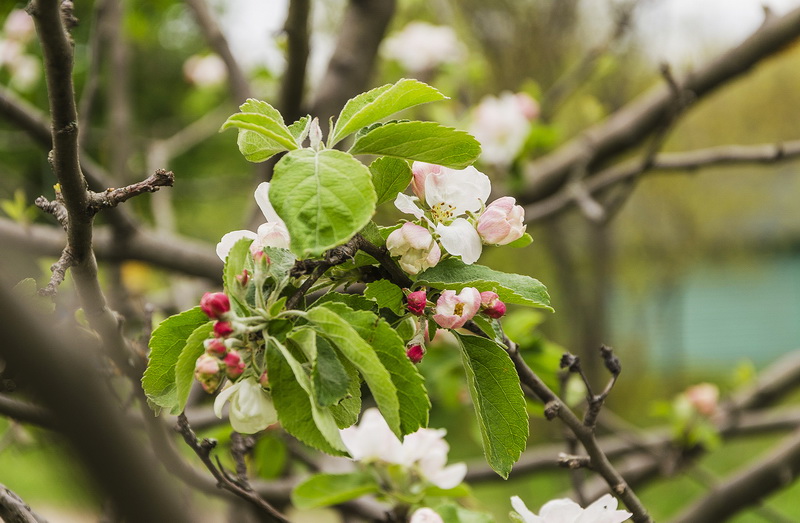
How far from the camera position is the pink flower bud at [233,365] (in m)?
0.41

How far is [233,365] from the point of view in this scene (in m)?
0.41

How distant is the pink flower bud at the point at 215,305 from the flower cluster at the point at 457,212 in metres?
0.12

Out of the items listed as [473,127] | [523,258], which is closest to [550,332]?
[523,258]

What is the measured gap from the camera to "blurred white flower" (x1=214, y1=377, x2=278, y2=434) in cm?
44

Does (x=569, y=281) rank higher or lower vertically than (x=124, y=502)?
higher

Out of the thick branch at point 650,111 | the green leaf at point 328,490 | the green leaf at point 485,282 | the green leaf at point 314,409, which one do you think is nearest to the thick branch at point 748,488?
the thick branch at point 650,111

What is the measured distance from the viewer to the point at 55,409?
0.22 metres

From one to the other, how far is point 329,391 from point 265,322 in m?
0.06

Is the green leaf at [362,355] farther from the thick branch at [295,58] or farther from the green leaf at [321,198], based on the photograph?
the thick branch at [295,58]

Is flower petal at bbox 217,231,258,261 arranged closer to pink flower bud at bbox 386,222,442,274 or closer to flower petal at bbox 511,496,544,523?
pink flower bud at bbox 386,222,442,274

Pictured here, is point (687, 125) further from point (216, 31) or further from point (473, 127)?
point (216, 31)

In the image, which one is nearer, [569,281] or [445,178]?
[445,178]

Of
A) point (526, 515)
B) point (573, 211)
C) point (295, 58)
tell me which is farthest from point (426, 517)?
point (573, 211)

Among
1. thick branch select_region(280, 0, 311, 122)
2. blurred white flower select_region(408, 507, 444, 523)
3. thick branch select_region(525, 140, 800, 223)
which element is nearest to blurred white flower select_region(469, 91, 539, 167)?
thick branch select_region(525, 140, 800, 223)
